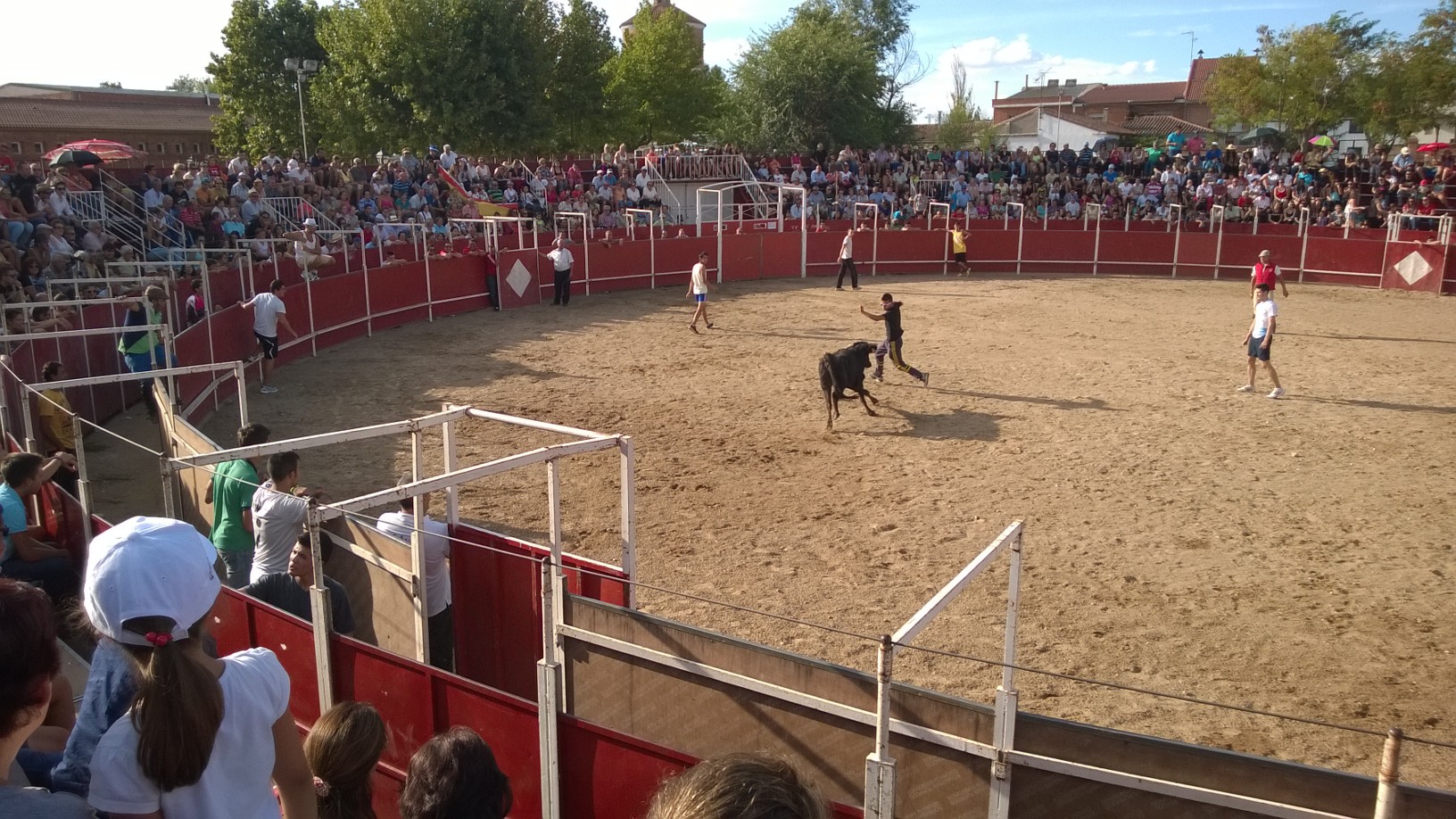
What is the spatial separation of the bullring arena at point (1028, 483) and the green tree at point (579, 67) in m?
28.4

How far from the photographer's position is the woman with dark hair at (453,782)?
117 inches

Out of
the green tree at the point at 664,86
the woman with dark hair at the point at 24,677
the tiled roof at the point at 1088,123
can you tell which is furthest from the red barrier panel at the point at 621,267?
the tiled roof at the point at 1088,123

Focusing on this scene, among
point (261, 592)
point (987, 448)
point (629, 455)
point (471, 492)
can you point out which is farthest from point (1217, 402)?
point (261, 592)

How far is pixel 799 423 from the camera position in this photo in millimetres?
13422

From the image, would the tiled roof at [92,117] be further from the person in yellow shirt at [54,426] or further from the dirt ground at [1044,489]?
the person in yellow shirt at [54,426]

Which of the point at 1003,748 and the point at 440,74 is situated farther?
the point at 440,74

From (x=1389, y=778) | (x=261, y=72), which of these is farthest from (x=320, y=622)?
(x=261, y=72)

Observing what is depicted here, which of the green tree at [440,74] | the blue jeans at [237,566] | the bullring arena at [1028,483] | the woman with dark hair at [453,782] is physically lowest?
the bullring arena at [1028,483]

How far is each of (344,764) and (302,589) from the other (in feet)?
9.18

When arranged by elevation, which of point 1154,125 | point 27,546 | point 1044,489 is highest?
point 1154,125

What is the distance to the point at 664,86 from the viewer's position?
193 feet

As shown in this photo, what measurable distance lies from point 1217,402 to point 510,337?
38.6 feet

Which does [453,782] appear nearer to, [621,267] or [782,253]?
[621,267]

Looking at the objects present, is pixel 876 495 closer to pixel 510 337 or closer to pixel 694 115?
pixel 510 337
